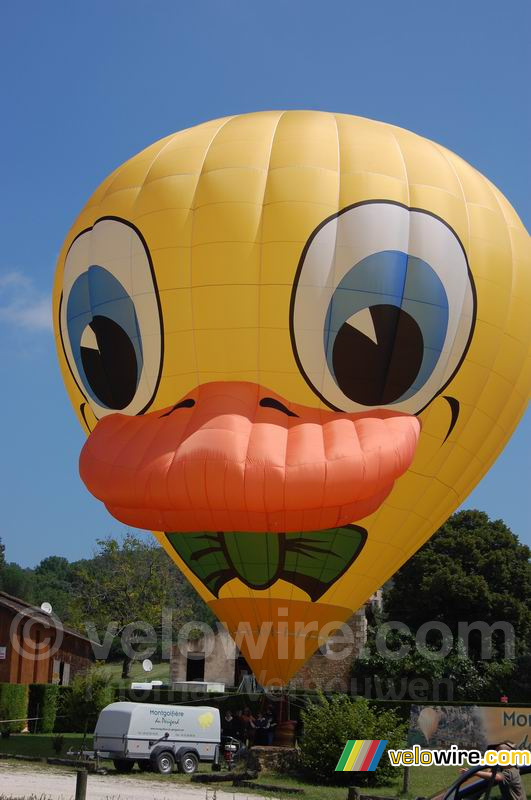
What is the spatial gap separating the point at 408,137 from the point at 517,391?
435cm

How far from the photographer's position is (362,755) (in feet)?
42.4

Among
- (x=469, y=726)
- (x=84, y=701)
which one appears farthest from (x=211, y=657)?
(x=469, y=726)

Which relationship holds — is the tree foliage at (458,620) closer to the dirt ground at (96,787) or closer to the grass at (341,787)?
the grass at (341,787)

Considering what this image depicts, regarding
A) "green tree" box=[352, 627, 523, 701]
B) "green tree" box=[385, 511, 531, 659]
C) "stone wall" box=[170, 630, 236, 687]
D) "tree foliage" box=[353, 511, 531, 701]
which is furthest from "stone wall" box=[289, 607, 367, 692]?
"stone wall" box=[170, 630, 236, 687]

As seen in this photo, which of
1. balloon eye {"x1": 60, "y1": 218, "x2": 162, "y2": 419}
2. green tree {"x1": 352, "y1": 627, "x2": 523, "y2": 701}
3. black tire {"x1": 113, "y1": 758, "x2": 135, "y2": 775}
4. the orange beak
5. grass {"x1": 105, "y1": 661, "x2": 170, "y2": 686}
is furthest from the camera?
grass {"x1": 105, "y1": 661, "x2": 170, "y2": 686}

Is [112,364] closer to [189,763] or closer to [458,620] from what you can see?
[189,763]

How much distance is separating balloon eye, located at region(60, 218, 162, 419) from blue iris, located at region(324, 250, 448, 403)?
2.51 meters

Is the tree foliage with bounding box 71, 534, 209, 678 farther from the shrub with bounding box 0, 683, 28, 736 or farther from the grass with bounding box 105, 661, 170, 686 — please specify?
the shrub with bounding box 0, 683, 28, 736

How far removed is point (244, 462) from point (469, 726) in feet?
19.2

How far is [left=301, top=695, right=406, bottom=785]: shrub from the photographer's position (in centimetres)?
1650

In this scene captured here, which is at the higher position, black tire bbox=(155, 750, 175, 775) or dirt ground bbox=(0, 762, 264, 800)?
black tire bbox=(155, 750, 175, 775)

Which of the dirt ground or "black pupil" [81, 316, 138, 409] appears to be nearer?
the dirt ground

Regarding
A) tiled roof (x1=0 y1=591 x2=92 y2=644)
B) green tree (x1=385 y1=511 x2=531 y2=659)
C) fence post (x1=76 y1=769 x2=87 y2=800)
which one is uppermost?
green tree (x1=385 y1=511 x2=531 y2=659)

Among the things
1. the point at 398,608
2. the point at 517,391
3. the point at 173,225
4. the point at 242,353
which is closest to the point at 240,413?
the point at 242,353
